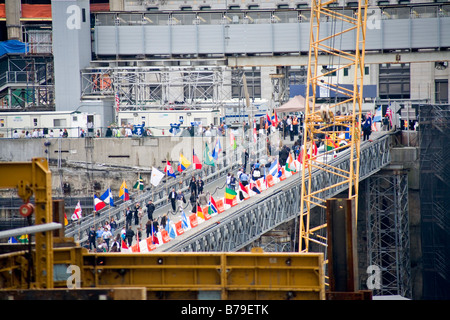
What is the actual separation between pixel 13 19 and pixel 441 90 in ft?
133

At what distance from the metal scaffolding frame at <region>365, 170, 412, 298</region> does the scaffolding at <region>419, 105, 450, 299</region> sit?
3.51 feet

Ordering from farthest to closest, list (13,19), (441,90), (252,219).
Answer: (441,90) < (13,19) < (252,219)

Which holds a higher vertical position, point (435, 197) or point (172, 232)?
point (172, 232)

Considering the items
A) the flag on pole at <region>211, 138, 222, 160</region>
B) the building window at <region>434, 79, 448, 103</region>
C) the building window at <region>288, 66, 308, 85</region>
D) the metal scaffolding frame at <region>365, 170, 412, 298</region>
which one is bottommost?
the metal scaffolding frame at <region>365, 170, 412, 298</region>

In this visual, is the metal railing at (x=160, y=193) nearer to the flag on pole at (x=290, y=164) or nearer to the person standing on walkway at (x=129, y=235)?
the person standing on walkway at (x=129, y=235)

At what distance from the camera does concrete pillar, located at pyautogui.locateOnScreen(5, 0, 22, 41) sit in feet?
278

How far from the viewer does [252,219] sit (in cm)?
4241

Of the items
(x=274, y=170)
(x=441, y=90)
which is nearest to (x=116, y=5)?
(x=441, y=90)

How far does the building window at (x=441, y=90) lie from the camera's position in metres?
86.8

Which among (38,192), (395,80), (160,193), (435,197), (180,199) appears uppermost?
(395,80)

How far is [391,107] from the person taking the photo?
58.4 metres

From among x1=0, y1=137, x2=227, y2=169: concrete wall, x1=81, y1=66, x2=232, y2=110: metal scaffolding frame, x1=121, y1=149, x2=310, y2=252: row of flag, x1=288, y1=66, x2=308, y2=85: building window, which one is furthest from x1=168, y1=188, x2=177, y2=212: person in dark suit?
x1=288, y1=66, x2=308, y2=85: building window

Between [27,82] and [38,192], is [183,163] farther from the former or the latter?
[38,192]

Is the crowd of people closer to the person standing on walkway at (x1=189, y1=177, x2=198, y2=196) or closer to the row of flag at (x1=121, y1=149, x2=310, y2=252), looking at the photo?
the person standing on walkway at (x1=189, y1=177, x2=198, y2=196)
